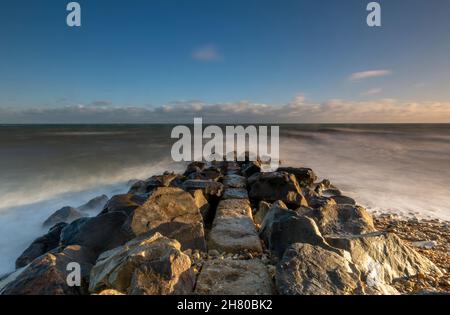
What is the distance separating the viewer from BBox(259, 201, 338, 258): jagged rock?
116 inches

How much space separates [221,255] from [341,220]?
1.82 meters

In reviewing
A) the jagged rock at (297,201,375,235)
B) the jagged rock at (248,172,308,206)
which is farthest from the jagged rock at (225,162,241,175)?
the jagged rock at (297,201,375,235)

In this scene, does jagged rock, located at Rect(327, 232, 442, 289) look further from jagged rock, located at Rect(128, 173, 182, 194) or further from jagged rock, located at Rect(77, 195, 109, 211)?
jagged rock, located at Rect(77, 195, 109, 211)

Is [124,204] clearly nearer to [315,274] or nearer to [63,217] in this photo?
[63,217]

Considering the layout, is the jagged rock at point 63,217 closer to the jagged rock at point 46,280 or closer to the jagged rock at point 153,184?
the jagged rock at point 153,184

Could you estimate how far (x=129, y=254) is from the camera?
2.45 m

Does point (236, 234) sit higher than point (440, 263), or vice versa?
point (236, 234)

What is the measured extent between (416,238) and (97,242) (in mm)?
4855

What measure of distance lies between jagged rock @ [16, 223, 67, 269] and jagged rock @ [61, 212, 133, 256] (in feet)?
2.86

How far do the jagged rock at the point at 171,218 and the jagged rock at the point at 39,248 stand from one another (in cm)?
230

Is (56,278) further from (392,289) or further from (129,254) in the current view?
(392,289)

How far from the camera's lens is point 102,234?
3.66 meters
